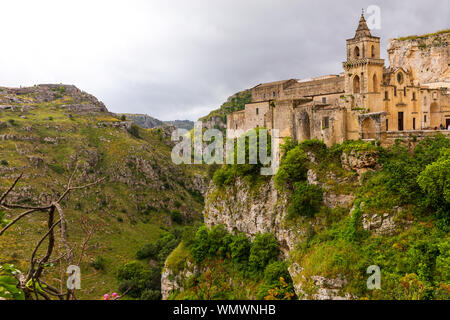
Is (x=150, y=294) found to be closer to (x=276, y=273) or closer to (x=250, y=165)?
(x=250, y=165)

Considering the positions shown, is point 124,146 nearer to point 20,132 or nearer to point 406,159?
point 20,132

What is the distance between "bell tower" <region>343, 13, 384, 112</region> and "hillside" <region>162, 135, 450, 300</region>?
5.09m

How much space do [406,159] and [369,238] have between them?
267 inches

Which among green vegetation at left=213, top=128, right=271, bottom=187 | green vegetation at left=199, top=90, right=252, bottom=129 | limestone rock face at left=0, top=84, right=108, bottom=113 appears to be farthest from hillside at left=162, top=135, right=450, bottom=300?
green vegetation at left=199, top=90, right=252, bottom=129

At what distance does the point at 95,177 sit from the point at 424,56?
224 ft

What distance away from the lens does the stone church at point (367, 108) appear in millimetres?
32844

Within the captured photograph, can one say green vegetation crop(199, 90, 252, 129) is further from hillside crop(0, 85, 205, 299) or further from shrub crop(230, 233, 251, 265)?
shrub crop(230, 233, 251, 265)

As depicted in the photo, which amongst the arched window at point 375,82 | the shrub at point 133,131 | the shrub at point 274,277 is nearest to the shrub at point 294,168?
the shrub at point 274,277
